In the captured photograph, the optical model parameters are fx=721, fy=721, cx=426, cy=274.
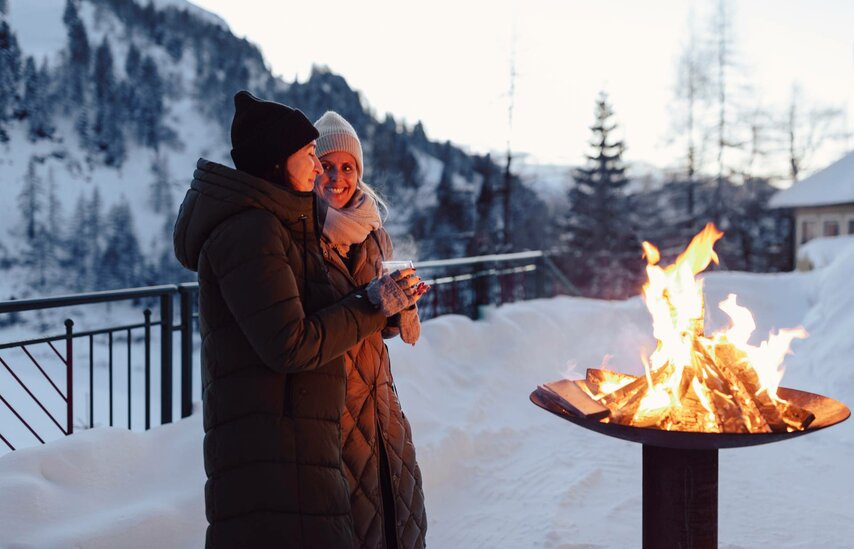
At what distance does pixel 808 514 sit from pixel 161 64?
58380 millimetres

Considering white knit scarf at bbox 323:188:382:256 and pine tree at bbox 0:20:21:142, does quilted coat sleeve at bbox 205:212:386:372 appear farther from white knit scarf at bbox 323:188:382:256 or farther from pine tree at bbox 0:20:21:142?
pine tree at bbox 0:20:21:142

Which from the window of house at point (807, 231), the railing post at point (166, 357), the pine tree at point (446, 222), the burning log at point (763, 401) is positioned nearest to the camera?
the burning log at point (763, 401)

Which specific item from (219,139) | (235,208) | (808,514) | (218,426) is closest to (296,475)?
(218,426)

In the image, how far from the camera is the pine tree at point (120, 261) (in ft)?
141

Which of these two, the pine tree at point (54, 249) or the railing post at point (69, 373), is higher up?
the pine tree at point (54, 249)

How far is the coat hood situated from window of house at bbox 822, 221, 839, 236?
2484 centimetres

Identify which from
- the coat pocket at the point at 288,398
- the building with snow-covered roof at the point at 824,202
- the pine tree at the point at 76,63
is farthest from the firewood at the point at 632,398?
the pine tree at the point at 76,63

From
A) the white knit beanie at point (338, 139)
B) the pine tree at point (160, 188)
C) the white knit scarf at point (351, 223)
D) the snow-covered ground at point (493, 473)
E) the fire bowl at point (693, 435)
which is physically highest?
the pine tree at point (160, 188)

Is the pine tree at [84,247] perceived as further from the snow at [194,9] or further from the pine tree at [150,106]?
the snow at [194,9]

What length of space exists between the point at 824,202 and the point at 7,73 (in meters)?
44.0

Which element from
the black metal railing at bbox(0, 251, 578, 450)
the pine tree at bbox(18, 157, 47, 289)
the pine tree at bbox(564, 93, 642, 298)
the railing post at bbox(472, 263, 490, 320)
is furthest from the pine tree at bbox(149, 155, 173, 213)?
the railing post at bbox(472, 263, 490, 320)

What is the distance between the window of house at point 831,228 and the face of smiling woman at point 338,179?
79.4ft

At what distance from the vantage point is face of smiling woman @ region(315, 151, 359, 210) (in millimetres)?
2342

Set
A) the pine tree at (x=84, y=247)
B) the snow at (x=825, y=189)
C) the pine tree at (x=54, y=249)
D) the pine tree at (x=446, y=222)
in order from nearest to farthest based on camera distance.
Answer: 1. the snow at (x=825, y=189)
2. the pine tree at (x=446, y=222)
3. the pine tree at (x=54, y=249)
4. the pine tree at (x=84, y=247)
